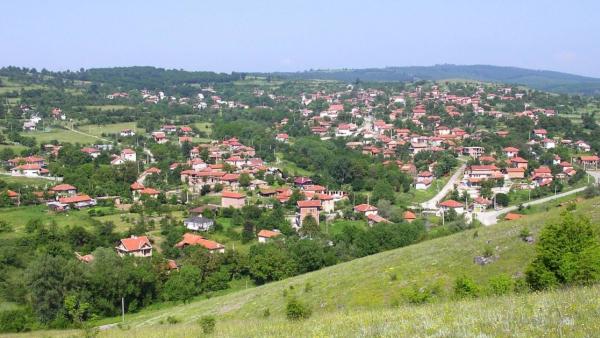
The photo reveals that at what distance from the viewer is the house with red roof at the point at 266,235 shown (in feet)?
122

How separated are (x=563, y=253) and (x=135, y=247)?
2666cm

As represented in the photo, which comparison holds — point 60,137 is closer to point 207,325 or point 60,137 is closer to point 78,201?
point 78,201

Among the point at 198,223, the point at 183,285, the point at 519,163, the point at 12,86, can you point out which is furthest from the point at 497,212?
the point at 12,86

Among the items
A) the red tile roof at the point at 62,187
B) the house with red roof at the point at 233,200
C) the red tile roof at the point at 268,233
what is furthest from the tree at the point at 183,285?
the red tile roof at the point at 62,187

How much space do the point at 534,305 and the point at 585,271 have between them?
4507 millimetres

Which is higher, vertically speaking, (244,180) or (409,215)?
(244,180)

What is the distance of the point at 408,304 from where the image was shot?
1434cm

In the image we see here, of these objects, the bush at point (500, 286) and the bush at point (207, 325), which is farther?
the bush at point (500, 286)

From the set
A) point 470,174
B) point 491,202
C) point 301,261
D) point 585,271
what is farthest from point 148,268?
point 470,174

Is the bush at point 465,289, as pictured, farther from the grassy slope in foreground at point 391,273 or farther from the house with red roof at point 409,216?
the house with red roof at point 409,216

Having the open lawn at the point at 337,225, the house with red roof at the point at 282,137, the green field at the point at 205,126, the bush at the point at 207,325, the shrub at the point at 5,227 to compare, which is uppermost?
the bush at the point at 207,325

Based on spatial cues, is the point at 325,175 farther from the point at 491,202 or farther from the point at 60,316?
the point at 60,316

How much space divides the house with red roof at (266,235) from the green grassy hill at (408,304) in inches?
420

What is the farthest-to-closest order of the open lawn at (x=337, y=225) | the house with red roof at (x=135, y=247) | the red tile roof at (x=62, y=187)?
1. the red tile roof at (x=62, y=187)
2. the open lawn at (x=337, y=225)
3. the house with red roof at (x=135, y=247)
